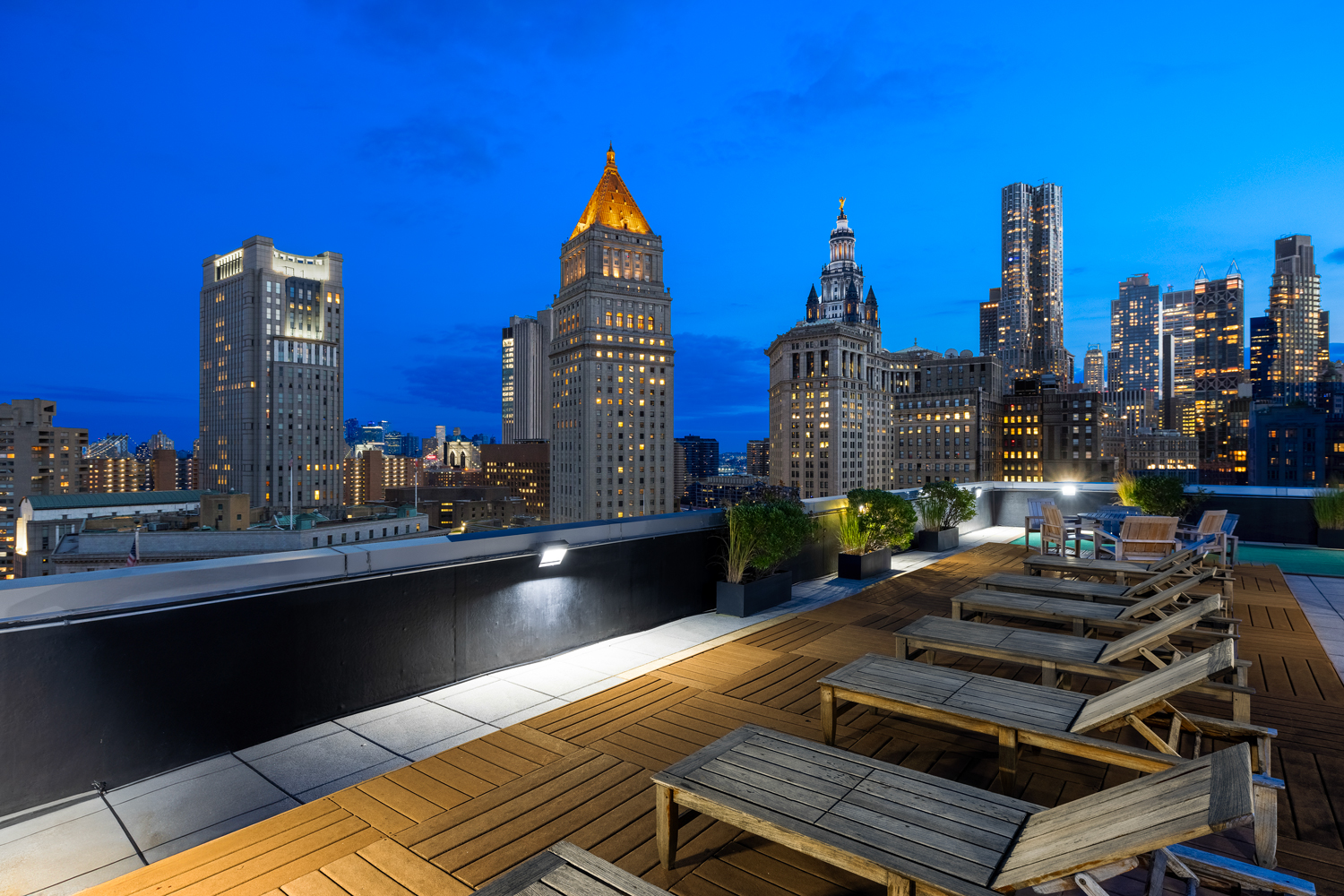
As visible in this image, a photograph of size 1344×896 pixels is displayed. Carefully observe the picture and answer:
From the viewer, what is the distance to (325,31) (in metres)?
142

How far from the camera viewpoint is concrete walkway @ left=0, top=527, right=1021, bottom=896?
293cm

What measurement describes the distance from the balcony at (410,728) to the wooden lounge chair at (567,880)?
0.68 meters

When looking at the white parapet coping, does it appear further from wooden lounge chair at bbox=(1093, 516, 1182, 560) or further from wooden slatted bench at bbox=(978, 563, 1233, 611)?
wooden lounge chair at bbox=(1093, 516, 1182, 560)

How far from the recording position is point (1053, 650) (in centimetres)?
438

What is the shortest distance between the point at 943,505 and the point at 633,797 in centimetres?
993

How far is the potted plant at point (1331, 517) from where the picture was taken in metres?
11.5

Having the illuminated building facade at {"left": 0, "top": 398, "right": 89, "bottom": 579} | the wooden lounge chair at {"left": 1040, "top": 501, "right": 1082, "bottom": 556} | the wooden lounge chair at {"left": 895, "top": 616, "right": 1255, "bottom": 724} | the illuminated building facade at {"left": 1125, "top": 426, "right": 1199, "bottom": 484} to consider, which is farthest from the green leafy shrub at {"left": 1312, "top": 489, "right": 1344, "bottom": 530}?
the illuminated building facade at {"left": 1125, "top": 426, "right": 1199, "bottom": 484}

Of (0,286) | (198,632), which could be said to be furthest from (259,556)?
(0,286)

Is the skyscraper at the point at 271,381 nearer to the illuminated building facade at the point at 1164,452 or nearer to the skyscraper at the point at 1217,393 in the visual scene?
the skyscraper at the point at 1217,393

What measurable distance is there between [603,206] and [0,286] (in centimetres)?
21686

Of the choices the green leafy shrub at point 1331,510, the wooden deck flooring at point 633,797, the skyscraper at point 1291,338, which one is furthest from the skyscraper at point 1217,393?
the wooden deck flooring at point 633,797

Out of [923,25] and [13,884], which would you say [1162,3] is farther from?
[13,884]

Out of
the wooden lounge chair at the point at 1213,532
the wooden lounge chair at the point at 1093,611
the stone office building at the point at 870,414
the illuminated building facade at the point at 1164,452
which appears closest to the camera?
the wooden lounge chair at the point at 1093,611

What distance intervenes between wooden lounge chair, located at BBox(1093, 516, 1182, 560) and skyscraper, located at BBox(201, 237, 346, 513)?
121 meters
